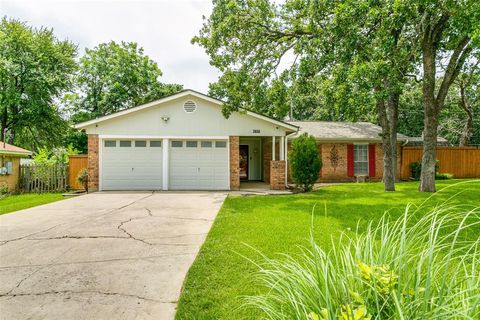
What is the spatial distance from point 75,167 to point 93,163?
1710 millimetres

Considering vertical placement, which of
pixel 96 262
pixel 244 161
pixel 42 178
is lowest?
pixel 96 262

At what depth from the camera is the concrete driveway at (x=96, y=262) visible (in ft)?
10.4

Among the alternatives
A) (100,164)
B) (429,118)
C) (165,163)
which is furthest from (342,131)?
(100,164)

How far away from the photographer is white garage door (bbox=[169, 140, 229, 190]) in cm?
1466

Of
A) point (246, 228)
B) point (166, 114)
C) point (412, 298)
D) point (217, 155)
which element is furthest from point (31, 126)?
point (412, 298)

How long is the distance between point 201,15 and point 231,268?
1257cm

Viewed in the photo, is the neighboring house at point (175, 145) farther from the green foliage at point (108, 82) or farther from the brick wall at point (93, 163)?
the green foliage at point (108, 82)

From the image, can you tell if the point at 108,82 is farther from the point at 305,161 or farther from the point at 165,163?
the point at 305,161

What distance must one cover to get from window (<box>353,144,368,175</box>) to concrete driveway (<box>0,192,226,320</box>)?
40.7ft

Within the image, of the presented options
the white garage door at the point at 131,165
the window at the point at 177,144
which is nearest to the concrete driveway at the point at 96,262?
the white garage door at the point at 131,165

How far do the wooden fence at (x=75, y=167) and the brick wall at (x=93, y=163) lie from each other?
1.20 m

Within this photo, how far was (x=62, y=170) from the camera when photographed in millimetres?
15039

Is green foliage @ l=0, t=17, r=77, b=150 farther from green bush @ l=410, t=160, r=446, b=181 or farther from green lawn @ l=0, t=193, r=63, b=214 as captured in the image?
green bush @ l=410, t=160, r=446, b=181

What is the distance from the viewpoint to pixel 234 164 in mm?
14727
